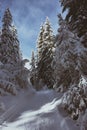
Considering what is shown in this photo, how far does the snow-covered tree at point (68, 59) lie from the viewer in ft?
41.5

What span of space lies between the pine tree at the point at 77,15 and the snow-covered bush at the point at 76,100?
12.5 feet

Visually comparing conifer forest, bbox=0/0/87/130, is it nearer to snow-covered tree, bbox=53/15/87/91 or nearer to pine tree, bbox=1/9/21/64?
snow-covered tree, bbox=53/15/87/91

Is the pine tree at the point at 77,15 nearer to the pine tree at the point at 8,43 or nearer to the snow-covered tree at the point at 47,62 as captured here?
the pine tree at the point at 8,43

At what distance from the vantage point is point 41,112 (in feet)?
43.0

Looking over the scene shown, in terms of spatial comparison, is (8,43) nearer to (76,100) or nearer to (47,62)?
(47,62)

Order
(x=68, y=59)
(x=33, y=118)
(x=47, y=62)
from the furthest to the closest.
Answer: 1. (x=47, y=62)
2. (x=68, y=59)
3. (x=33, y=118)

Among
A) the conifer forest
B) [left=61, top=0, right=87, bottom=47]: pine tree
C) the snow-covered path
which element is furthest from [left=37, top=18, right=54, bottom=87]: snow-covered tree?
[left=61, top=0, right=87, bottom=47]: pine tree

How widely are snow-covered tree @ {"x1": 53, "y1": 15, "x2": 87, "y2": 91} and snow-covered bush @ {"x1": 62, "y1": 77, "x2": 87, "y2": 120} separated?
1.65ft

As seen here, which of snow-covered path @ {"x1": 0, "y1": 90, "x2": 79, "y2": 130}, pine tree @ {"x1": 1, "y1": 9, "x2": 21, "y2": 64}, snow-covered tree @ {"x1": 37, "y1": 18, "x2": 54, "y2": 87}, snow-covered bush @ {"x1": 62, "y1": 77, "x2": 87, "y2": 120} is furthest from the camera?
snow-covered tree @ {"x1": 37, "y1": 18, "x2": 54, "y2": 87}

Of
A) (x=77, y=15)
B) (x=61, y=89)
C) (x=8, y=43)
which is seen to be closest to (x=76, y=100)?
(x=61, y=89)

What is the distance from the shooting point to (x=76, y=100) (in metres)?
11.6

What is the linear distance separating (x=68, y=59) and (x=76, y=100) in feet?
7.68

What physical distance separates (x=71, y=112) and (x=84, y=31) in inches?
207

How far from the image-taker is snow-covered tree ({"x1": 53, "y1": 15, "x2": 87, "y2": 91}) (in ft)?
41.5
